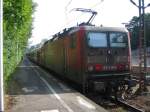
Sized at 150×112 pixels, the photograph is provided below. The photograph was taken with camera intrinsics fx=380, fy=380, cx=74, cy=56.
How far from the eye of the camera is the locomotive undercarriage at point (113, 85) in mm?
15383

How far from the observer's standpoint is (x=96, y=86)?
1530 centimetres

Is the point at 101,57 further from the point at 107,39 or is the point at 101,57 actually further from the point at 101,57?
the point at 107,39

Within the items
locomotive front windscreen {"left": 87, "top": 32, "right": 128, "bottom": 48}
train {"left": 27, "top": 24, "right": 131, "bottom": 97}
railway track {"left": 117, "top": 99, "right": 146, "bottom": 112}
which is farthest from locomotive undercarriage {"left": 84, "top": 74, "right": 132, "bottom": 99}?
locomotive front windscreen {"left": 87, "top": 32, "right": 128, "bottom": 48}

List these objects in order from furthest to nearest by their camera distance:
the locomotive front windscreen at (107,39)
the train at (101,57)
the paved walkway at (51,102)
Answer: the locomotive front windscreen at (107,39) → the train at (101,57) → the paved walkway at (51,102)

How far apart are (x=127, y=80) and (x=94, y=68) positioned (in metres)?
1.47

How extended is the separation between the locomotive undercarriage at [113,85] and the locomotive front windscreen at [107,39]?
4.39ft

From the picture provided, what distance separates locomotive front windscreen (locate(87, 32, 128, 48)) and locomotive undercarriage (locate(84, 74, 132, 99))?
134cm

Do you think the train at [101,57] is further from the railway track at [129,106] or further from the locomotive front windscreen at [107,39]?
the railway track at [129,106]

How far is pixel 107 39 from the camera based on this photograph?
15.9 meters

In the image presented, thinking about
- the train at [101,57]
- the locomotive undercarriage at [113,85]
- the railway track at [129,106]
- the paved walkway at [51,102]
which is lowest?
the railway track at [129,106]

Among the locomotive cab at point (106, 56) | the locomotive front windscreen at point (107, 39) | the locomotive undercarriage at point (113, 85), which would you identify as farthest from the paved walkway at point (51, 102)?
the locomotive front windscreen at point (107, 39)

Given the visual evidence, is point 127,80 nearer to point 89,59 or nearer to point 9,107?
point 89,59

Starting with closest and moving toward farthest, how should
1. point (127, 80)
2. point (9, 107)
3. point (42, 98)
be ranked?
point (9, 107) → point (42, 98) → point (127, 80)

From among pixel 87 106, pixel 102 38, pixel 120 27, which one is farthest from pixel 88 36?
pixel 87 106
